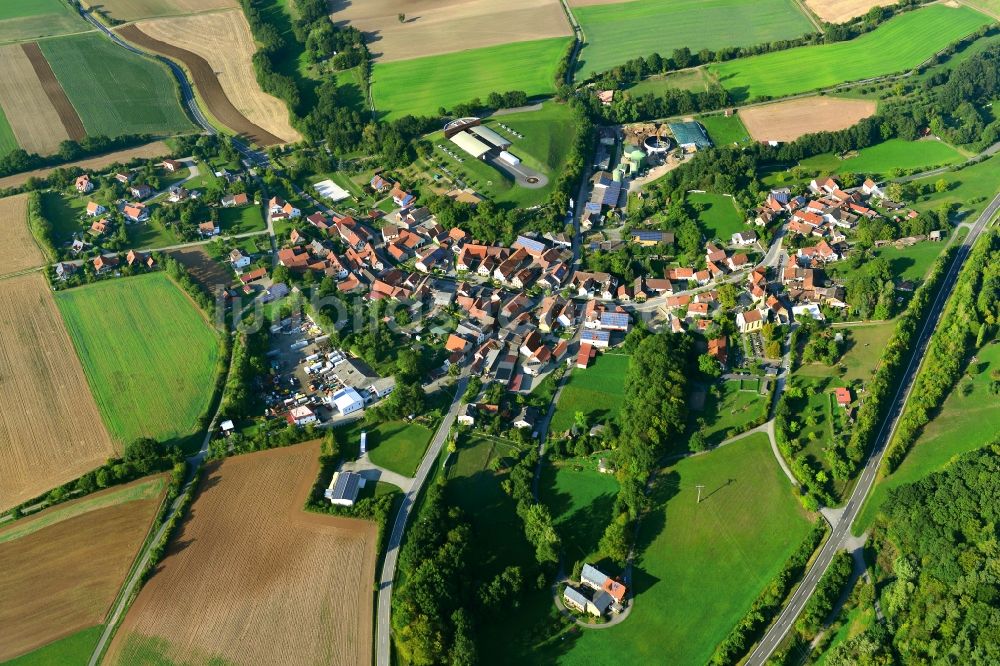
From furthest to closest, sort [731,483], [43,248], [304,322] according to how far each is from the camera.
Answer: [43,248]
[304,322]
[731,483]

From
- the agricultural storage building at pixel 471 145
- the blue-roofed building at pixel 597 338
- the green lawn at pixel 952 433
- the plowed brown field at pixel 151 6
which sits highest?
the plowed brown field at pixel 151 6

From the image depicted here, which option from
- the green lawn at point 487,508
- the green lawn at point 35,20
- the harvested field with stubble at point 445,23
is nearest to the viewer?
the green lawn at point 487,508

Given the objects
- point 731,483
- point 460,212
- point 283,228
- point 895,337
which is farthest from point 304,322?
point 895,337

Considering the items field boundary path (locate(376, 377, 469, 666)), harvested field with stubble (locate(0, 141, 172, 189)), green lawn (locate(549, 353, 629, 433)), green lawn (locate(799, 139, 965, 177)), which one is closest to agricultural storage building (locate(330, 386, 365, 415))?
field boundary path (locate(376, 377, 469, 666))

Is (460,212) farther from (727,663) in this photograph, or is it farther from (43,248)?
(727,663)

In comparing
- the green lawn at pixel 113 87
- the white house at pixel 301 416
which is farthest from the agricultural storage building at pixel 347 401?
the green lawn at pixel 113 87

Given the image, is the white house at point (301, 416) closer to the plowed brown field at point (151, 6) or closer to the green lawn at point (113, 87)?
the green lawn at point (113, 87)

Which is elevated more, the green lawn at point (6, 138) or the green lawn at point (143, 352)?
the green lawn at point (6, 138)
